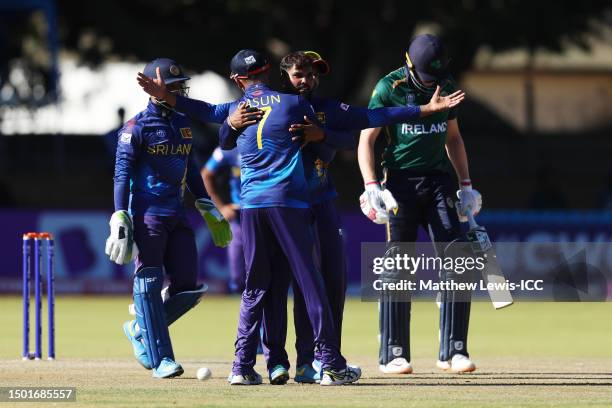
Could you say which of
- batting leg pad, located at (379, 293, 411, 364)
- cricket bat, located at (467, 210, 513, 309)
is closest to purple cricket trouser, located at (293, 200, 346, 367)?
batting leg pad, located at (379, 293, 411, 364)

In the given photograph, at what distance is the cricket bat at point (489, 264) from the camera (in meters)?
11.6

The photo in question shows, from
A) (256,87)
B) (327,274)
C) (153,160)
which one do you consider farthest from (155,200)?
(327,274)

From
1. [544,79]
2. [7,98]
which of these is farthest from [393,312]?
[544,79]

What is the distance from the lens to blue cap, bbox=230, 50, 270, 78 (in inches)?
420

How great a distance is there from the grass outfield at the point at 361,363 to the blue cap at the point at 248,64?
2150 millimetres

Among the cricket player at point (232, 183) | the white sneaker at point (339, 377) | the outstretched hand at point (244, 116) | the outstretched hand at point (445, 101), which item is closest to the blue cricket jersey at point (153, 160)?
the outstretched hand at point (244, 116)

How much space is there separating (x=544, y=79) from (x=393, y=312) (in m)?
48.8

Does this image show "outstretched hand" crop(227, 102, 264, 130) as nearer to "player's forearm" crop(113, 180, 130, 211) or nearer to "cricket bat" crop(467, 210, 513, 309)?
"player's forearm" crop(113, 180, 130, 211)

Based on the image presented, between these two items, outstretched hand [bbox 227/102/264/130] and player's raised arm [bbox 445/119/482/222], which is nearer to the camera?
outstretched hand [bbox 227/102/264/130]

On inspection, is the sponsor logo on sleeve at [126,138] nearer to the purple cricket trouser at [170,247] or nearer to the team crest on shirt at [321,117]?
the purple cricket trouser at [170,247]

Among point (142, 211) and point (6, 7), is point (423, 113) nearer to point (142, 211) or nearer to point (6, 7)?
point (142, 211)

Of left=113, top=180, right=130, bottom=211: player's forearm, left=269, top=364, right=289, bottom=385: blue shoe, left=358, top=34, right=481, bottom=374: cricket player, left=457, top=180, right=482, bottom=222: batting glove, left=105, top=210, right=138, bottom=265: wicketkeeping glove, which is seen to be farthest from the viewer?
left=457, top=180, right=482, bottom=222: batting glove

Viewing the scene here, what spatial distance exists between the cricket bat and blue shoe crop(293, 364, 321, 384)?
5.13 feet

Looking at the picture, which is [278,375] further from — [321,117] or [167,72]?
[167,72]
